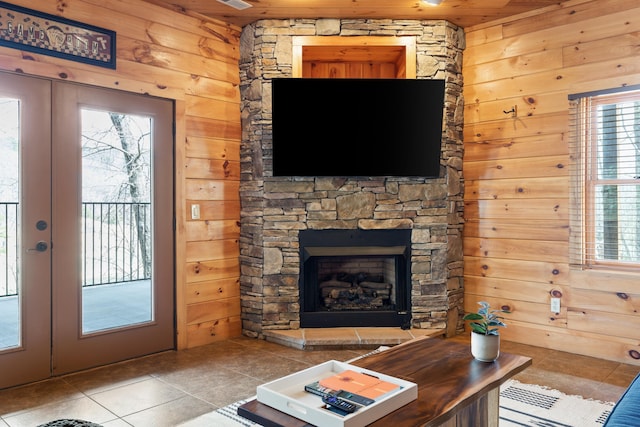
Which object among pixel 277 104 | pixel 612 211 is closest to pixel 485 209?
pixel 612 211

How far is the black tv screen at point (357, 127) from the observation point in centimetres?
388

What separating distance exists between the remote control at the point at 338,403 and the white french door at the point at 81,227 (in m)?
2.44

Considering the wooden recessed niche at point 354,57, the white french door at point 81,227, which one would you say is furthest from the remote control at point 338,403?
the wooden recessed niche at point 354,57

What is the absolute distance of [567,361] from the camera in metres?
3.56

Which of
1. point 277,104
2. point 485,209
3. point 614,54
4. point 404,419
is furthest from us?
point 485,209

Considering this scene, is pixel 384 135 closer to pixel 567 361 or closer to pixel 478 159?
pixel 478 159

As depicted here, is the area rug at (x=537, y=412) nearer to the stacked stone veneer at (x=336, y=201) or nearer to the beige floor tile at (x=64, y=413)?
the beige floor tile at (x=64, y=413)

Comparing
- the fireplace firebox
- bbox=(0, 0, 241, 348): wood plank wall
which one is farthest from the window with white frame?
bbox=(0, 0, 241, 348): wood plank wall

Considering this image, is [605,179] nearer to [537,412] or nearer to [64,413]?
[537,412]

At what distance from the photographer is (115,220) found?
11.7ft

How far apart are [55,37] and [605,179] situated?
4.00 m

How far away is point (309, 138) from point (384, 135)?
24.0 inches

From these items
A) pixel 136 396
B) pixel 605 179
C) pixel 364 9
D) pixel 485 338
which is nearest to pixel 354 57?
pixel 364 9

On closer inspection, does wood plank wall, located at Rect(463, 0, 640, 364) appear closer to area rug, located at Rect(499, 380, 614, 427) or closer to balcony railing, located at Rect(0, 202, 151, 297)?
area rug, located at Rect(499, 380, 614, 427)
